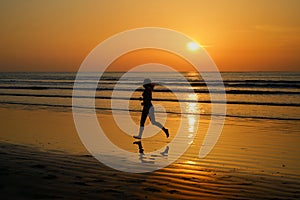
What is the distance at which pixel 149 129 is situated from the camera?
15.9m

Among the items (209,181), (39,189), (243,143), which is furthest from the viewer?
(243,143)

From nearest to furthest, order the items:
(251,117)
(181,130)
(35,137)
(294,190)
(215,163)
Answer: (294,190), (215,163), (35,137), (181,130), (251,117)

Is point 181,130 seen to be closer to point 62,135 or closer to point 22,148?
point 62,135

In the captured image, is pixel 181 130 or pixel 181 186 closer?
pixel 181 186

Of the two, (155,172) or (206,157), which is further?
(206,157)

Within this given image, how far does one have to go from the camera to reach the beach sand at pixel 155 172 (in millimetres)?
6430

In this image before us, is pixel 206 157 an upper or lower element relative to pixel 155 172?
upper

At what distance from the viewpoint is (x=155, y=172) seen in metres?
8.20

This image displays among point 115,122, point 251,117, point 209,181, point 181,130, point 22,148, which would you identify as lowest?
point 209,181

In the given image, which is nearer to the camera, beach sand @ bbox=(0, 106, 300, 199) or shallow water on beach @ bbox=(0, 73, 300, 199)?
beach sand @ bbox=(0, 106, 300, 199)

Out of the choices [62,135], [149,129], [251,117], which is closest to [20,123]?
[62,135]

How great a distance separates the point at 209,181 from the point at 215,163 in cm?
188

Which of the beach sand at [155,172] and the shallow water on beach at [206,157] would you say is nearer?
the beach sand at [155,172]

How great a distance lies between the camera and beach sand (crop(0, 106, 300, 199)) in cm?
643
